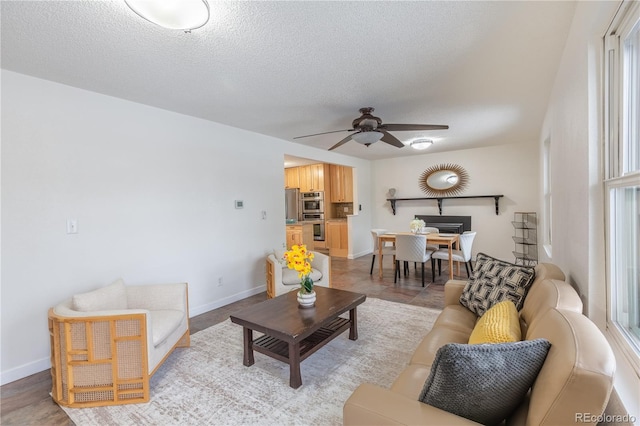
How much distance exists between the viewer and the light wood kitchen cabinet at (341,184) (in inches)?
280

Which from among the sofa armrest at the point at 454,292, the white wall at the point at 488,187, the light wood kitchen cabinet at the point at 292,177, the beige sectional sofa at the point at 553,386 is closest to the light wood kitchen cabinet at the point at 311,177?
the light wood kitchen cabinet at the point at 292,177

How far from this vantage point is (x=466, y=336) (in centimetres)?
188

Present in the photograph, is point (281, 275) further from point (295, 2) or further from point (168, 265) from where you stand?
point (295, 2)

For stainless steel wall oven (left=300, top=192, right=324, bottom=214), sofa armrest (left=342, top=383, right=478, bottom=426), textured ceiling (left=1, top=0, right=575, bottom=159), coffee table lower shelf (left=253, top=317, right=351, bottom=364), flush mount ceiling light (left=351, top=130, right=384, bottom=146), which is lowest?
coffee table lower shelf (left=253, top=317, right=351, bottom=364)

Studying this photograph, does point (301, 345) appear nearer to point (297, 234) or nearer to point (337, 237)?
point (297, 234)

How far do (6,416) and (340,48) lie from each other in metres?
3.26

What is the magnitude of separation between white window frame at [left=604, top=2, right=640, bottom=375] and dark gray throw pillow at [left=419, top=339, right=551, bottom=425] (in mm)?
526

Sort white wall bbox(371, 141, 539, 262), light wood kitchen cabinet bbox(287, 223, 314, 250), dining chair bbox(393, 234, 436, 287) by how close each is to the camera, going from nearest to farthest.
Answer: dining chair bbox(393, 234, 436, 287) < white wall bbox(371, 141, 539, 262) < light wood kitchen cabinet bbox(287, 223, 314, 250)

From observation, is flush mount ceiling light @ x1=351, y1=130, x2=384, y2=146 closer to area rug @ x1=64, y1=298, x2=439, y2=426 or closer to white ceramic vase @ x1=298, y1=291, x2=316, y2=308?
white ceramic vase @ x1=298, y1=291, x2=316, y2=308

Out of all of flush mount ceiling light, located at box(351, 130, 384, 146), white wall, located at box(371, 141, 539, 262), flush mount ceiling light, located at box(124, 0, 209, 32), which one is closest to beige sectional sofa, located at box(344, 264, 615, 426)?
flush mount ceiling light, located at box(124, 0, 209, 32)

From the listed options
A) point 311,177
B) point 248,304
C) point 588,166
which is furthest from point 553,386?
point 311,177

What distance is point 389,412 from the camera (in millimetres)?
1013

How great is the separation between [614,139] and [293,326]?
207cm

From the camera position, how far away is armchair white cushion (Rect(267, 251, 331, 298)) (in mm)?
3506
